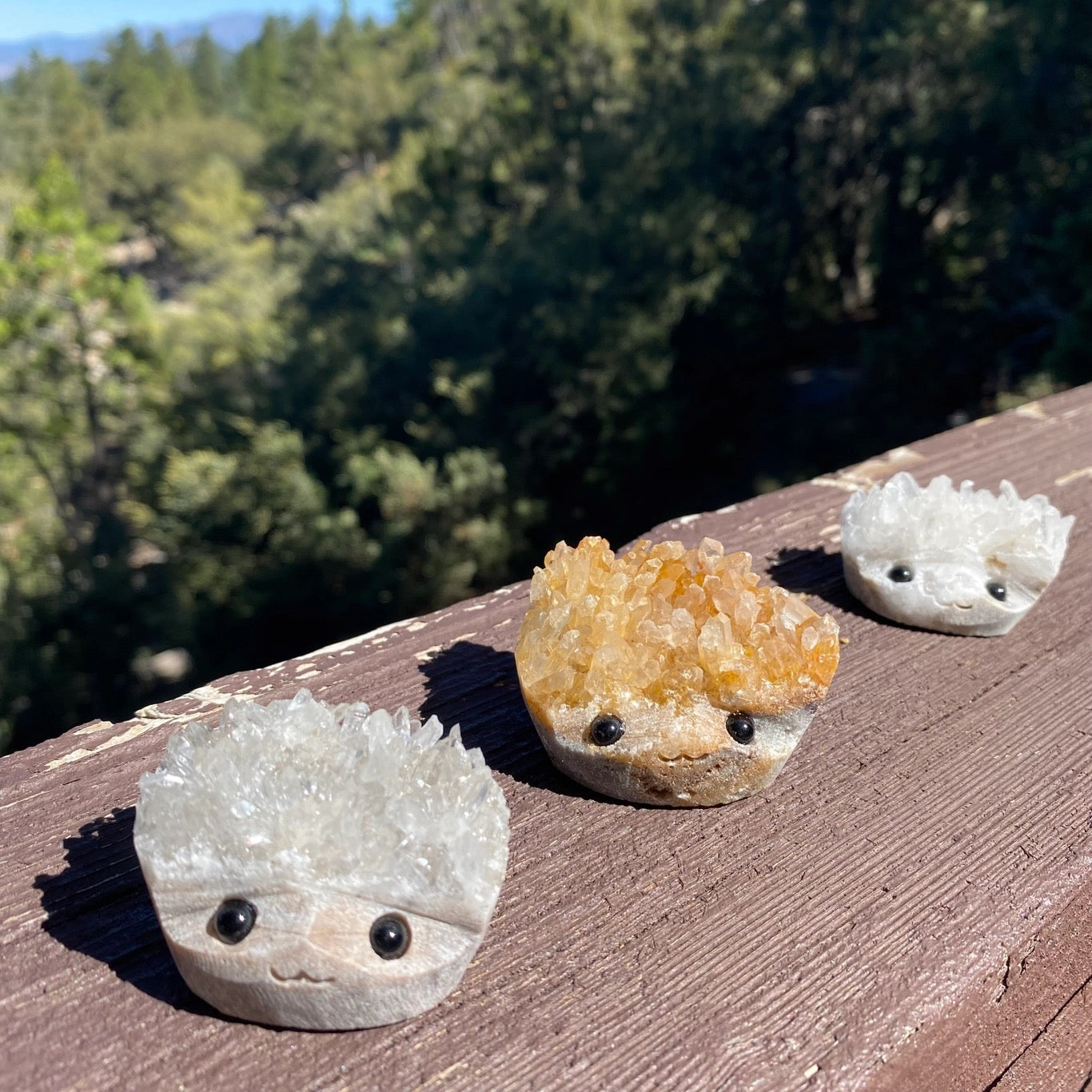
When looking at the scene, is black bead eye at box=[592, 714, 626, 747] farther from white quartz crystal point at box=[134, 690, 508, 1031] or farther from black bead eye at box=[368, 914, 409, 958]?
black bead eye at box=[368, 914, 409, 958]

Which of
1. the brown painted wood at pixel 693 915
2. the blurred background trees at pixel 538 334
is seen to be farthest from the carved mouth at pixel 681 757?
the blurred background trees at pixel 538 334

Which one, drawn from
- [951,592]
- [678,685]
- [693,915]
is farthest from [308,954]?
[951,592]

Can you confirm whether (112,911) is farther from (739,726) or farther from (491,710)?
(739,726)

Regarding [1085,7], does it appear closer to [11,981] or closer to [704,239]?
[704,239]

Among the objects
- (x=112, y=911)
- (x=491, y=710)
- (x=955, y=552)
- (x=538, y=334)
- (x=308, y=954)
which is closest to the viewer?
(x=308, y=954)

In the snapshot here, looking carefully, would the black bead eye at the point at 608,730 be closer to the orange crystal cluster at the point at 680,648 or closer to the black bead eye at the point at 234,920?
the orange crystal cluster at the point at 680,648

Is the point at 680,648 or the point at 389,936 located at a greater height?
the point at 680,648
